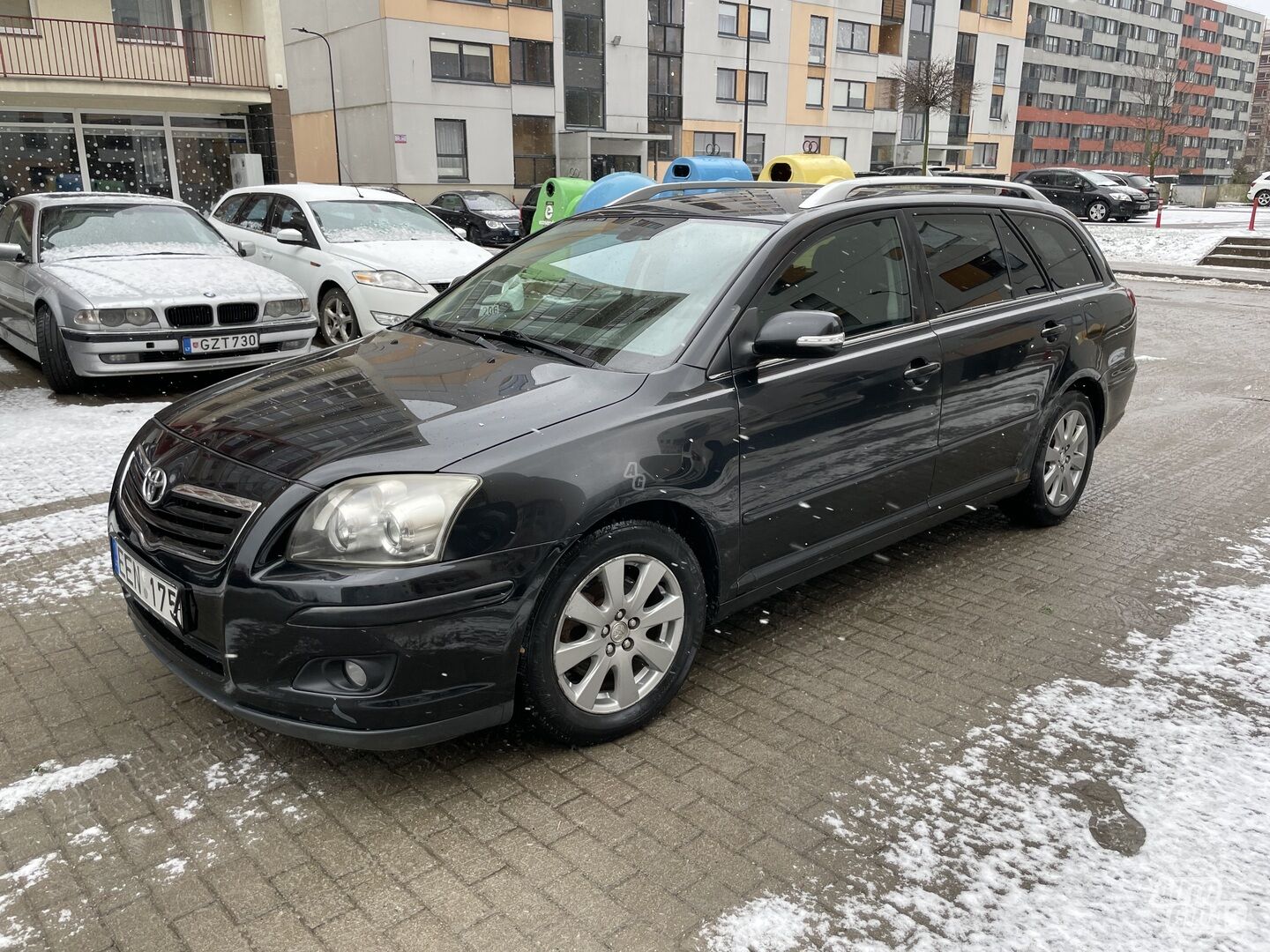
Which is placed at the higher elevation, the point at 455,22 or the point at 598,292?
the point at 455,22

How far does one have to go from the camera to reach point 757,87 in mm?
45344

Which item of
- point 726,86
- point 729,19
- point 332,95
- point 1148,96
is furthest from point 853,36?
point 1148,96

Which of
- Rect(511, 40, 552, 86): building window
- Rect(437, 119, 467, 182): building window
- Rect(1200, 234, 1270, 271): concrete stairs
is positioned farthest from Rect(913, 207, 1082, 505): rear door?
Rect(511, 40, 552, 86): building window

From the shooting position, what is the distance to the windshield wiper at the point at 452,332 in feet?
12.1

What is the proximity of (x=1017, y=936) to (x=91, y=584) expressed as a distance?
12.7ft

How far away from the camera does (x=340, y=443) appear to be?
2836 mm

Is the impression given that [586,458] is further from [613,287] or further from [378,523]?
[613,287]

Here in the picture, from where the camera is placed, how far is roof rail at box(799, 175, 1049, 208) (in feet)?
13.1

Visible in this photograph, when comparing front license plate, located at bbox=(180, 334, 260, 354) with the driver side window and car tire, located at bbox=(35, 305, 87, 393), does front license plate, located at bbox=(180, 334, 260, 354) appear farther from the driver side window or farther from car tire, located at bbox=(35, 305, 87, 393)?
the driver side window

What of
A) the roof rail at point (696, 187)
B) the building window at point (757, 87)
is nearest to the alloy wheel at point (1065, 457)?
the roof rail at point (696, 187)

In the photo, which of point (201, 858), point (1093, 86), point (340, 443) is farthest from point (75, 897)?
point (1093, 86)

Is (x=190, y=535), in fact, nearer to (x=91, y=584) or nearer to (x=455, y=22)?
(x=91, y=584)

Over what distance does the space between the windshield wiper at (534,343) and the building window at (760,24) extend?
45.7 m

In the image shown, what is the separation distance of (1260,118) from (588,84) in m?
135
